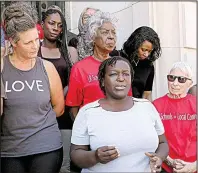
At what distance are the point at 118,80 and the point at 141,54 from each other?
1.06 meters

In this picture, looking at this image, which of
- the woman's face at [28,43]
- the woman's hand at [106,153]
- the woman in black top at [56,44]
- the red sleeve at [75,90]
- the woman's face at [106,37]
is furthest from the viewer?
the woman in black top at [56,44]

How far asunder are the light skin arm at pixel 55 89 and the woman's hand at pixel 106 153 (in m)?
0.67

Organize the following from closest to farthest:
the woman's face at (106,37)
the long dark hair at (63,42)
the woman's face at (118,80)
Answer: the woman's face at (118,80)
the woman's face at (106,37)
the long dark hair at (63,42)

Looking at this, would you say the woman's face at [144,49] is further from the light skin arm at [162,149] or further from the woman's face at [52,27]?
the light skin arm at [162,149]

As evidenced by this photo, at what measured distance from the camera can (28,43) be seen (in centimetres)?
315

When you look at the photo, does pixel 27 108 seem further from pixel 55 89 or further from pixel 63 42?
pixel 63 42

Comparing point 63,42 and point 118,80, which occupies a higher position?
point 63,42

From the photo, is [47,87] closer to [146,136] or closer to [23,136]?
[23,136]

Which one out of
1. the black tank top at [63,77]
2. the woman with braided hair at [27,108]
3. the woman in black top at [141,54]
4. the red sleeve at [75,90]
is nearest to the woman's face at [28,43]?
the woman with braided hair at [27,108]

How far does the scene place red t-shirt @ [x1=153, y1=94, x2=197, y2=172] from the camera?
135 inches

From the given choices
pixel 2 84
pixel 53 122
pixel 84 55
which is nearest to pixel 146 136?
pixel 53 122

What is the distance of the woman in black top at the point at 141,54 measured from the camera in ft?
13.1

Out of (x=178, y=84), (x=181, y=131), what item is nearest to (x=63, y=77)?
(x=178, y=84)

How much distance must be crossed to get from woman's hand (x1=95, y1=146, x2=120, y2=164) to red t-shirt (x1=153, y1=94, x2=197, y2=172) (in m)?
0.81
